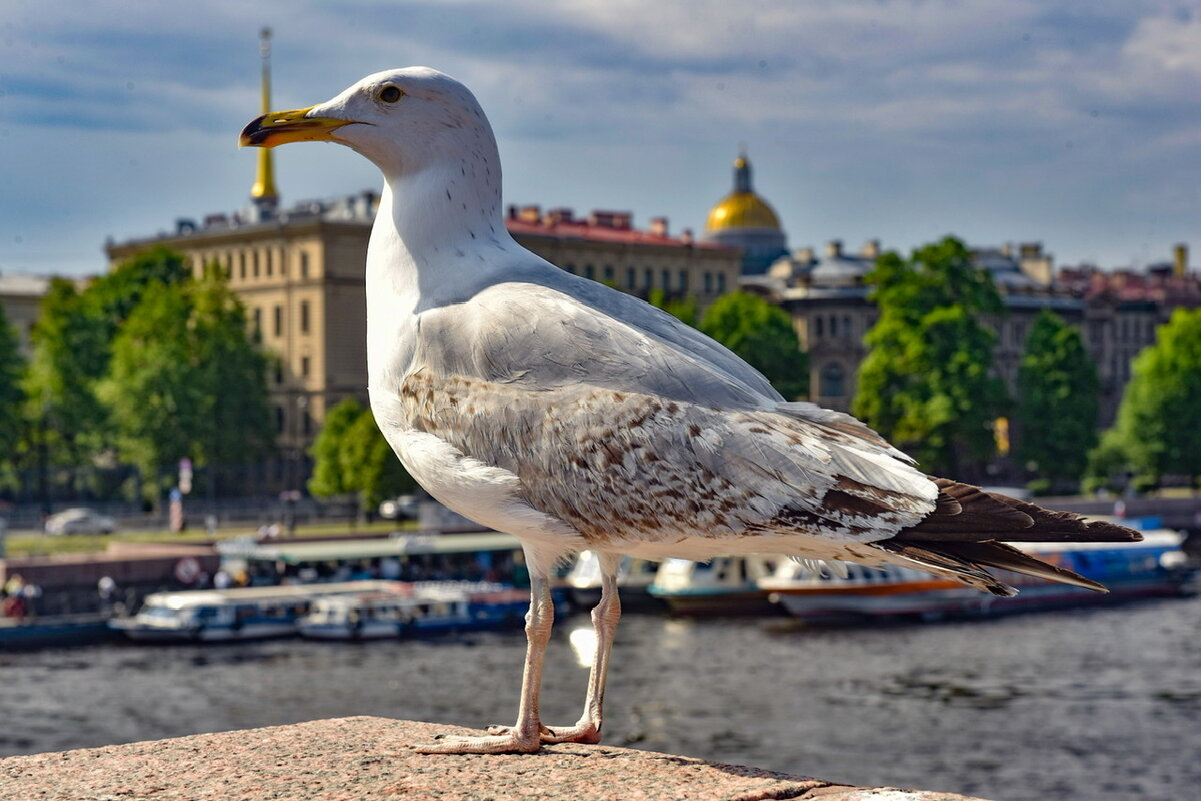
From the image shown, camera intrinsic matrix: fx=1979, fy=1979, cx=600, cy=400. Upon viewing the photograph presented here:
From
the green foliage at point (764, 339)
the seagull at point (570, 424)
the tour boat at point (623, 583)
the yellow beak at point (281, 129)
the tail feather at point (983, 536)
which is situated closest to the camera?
the tail feather at point (983, 536)

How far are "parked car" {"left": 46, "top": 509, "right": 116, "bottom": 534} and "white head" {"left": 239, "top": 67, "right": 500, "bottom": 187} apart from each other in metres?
48.9

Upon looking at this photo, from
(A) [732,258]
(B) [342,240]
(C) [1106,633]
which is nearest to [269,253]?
(B) [342,240]

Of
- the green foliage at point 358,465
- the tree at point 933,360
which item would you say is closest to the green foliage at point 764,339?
the tree at point 933,360

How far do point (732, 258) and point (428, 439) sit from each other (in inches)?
3338

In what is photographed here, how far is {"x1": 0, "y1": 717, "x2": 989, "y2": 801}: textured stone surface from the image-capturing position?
189 inches

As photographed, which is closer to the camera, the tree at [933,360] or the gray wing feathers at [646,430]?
the gray wing feathers at [646,430]

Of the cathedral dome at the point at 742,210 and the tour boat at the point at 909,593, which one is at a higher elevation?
the cathedral dome at the point at 742,210

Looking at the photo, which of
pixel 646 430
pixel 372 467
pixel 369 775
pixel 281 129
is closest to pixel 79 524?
pixel 372 467

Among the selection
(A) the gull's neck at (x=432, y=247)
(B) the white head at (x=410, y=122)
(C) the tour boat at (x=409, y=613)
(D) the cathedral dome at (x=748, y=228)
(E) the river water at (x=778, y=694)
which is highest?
(D) the cathedral dome at (x=748, y=228)

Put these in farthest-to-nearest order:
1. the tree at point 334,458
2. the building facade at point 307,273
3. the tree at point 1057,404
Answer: the building facade at point 307,273, the tree at point 1057,404, the tree at point 334,458

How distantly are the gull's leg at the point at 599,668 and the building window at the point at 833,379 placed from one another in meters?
83.2

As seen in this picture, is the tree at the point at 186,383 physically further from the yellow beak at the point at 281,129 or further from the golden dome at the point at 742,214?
the yellow beak at the point at 281,129

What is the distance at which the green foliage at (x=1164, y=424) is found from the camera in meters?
67.2

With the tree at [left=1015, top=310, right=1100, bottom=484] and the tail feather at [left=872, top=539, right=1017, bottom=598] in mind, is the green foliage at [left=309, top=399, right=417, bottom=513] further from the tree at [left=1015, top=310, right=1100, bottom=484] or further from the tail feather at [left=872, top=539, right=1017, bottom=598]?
the tail feather at [left=872, top=539, right=1017, bottom=598]
